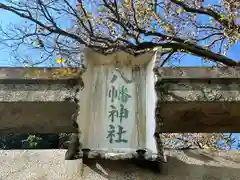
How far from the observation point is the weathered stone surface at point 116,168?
A: 109 inches

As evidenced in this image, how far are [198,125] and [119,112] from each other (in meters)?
0.83

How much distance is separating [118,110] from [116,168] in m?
0.51

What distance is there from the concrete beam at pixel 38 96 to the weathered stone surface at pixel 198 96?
83cm

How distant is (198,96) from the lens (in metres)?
2.86

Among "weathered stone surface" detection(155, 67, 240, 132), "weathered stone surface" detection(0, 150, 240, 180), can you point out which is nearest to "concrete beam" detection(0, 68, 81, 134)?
"weathered stone surface" detection(0, 150, 240, 180)

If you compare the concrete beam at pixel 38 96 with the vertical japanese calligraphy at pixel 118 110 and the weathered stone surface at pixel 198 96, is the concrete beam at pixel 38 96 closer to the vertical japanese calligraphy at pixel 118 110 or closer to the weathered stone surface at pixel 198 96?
the vertical japanese calligraphy at pixel 118 110

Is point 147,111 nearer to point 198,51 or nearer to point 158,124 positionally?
point 158,124

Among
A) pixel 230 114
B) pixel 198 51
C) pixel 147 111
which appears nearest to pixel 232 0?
pixel 198 51

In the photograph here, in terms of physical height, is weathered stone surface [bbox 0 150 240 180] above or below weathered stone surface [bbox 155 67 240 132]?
below

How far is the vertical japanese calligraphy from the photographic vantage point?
2.70 meters

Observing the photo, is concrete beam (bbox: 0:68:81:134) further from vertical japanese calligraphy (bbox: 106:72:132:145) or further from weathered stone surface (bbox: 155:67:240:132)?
weathered stone surface (bbox: 155:67:240:132)

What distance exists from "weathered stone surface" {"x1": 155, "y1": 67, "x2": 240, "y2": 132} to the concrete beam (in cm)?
83

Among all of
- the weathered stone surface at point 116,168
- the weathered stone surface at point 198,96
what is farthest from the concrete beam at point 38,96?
the weathered stone surface at point 198,96

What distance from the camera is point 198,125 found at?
308 cm
